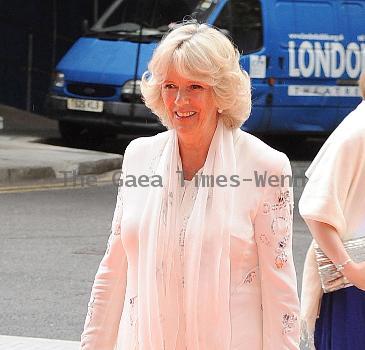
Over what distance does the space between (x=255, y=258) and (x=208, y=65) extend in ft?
1.82

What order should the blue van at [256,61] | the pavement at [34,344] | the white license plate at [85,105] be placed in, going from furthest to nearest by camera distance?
1. the white license plate at [85,105]
2. the blue van at [256,61]
3. the pavement at [34,344]

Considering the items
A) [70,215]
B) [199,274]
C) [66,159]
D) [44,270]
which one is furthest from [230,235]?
[66,159]

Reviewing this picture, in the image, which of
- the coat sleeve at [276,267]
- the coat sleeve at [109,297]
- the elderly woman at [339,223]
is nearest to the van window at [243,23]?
the elderly woman at [339,223]

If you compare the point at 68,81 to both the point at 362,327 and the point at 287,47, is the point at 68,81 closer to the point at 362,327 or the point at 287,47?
the point at 287,47

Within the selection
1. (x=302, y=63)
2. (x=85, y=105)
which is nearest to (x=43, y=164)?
(x=85, y=105)

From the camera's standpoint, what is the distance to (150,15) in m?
16.6

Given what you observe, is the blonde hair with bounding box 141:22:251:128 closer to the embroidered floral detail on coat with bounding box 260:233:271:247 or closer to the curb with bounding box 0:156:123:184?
the embroidered floral detail on coat with bounding box 260:233:271:247

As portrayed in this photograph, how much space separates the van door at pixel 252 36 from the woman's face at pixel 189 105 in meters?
12.6

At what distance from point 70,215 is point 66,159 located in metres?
3.20

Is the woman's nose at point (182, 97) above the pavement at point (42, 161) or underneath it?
above

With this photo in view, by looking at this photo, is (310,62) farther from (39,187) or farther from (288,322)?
(288,322)

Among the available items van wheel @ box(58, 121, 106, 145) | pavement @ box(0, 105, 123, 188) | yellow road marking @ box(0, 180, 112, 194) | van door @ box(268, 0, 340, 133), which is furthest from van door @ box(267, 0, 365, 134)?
yellow road marking @ box(0, 180, 112, 194)

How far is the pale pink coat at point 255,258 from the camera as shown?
3.58 metres

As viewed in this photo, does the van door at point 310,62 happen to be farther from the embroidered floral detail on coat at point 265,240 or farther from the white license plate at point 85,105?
the embroidered floral detail on coat at point 265,240
